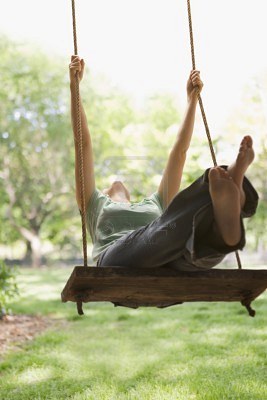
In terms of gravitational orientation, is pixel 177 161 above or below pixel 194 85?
below

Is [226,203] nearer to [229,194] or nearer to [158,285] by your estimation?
[229,194]

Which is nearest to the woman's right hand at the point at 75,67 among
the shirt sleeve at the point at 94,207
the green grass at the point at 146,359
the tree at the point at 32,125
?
the shirt sleeve at the point at 94,207

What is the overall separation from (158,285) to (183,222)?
346mm

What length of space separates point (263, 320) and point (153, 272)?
3.53 m

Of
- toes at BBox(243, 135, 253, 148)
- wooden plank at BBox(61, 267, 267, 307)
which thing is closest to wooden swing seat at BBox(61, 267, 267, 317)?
wooden plank at BBox(61, 267, 267, 307)

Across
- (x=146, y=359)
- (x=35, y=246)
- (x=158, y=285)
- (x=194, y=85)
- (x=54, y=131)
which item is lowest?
(x=35, y=246)

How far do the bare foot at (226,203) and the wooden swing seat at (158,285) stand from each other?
32 centimetres

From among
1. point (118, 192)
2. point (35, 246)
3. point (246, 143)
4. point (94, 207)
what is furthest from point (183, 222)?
point (35, 246)

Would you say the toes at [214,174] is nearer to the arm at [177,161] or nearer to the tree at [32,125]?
the arm at [177,161]

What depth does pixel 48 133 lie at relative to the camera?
13930 millimetres

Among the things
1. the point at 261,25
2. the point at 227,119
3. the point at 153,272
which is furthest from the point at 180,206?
the point at 261,25

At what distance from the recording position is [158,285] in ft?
6.27

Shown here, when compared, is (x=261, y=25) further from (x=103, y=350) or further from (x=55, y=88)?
(x=103, y=350)

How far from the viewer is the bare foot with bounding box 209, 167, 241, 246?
1.54m
